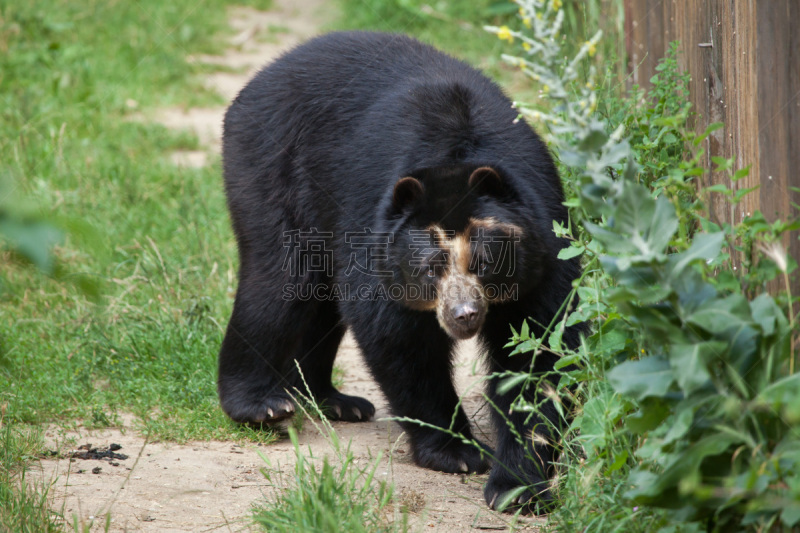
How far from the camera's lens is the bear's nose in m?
3.48

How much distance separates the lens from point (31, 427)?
3.88 m

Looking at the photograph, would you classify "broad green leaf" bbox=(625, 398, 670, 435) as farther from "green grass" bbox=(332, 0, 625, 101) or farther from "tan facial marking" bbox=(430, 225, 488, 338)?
"green grass" bbox=(332, 0, 625, 101)

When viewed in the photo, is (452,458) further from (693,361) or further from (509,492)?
(693,361)

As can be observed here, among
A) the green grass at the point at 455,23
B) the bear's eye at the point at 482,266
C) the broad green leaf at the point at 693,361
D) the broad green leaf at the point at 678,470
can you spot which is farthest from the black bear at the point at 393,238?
the green grass at the point at 455,23

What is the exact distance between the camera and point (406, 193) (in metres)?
3.64

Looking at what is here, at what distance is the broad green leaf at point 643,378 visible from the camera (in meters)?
2.14

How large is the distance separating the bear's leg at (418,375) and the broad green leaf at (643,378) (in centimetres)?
172

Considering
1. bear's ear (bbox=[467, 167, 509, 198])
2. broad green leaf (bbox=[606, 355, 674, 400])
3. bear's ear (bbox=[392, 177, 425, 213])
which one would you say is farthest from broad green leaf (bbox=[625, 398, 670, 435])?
bear's ear (bbox=[392, 177, 425, 213])

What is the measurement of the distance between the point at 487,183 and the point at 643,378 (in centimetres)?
154

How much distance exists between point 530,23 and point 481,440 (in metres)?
2.50

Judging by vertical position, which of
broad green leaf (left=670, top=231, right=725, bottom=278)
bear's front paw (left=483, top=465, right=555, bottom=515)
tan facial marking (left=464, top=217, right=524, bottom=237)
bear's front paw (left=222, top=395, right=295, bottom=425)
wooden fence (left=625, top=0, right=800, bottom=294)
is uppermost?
wooden fence (left=625, top=0, right=800, bottom=294)

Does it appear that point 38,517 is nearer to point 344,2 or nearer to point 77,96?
point 77,96

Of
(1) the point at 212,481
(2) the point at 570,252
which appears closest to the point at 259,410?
(1) the point at 212,481

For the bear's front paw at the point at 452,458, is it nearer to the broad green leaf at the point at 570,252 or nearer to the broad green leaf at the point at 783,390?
the broad green leaf at the point at 570,252
